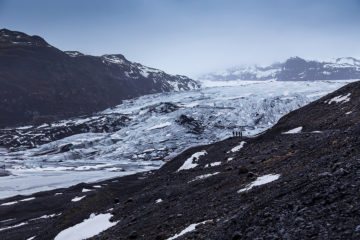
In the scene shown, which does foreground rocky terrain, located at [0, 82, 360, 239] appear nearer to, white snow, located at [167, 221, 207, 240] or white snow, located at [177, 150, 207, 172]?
white snow, located at [167, 221, 207, 240]

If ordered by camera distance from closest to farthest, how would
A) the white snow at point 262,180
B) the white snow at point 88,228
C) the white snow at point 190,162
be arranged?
the white snow at point 262,180 < the white snow at point 88,228 < the white snow at point 190,162

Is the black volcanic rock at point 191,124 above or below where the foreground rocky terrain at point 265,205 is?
below

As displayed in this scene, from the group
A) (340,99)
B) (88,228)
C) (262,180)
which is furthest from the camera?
(340,99)

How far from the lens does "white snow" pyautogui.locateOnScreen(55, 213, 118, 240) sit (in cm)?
1823

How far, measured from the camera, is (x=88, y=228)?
19703 mm

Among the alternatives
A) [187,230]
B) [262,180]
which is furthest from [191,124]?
[187,230]

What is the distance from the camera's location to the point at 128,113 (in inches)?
7397

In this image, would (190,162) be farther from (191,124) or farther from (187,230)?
(191,124)

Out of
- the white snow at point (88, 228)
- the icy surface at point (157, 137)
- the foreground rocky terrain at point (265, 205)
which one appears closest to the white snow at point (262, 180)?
the foreground rocky terrain at point (265, 205)

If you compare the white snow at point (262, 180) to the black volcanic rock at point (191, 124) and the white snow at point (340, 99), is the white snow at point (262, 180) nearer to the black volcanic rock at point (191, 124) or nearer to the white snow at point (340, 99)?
the white snow at point (340, 99)

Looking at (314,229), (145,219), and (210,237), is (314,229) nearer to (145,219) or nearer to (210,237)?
(210,237)

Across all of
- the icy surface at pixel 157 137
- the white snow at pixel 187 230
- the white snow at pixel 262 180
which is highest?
the white snow at pixel 262 180

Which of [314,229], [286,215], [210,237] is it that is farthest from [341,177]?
[210,237]

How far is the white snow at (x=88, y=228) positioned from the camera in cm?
1823
